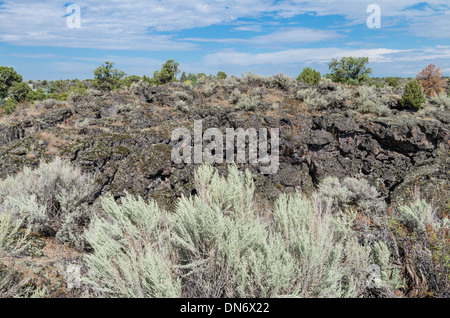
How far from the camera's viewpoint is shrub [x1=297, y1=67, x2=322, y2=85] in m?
19.5

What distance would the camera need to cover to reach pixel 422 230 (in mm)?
3420

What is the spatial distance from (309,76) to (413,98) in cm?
792

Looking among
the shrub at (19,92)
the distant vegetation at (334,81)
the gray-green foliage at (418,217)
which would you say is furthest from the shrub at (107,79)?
the gray-green foliage at (418,217)

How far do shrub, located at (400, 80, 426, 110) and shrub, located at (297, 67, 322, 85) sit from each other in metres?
6.81

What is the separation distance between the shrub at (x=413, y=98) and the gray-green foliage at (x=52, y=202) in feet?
50.4

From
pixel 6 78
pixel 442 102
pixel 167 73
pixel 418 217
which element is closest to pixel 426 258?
pixel 418 217

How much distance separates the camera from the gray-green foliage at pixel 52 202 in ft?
13.6

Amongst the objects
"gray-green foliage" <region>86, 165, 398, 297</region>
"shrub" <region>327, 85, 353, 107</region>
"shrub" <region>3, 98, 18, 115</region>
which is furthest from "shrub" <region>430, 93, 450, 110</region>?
"shrub" <region>3, 98, 18, 115</region>

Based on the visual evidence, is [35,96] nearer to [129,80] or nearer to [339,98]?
[129,80]

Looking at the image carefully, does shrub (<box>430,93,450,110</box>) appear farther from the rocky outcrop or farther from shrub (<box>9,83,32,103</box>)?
shrub (<box>9,83,32,103</box>)

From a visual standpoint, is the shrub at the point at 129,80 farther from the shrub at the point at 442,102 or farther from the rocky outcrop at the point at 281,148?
the shrub at the point at 442,102
